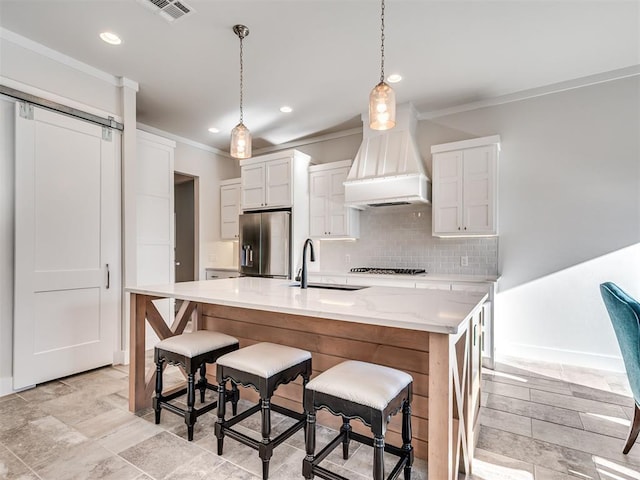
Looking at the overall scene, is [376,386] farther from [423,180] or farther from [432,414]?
[423,180]

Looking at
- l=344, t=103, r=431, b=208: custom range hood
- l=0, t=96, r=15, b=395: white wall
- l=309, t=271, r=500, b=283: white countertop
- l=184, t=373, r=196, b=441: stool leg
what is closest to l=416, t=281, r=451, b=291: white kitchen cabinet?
l=309, t=271, r=500, b=283: white countertop

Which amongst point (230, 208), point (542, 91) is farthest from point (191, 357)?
point (542, 91)

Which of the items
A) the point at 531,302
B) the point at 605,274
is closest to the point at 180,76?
the point at 531,302

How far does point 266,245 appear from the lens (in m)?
4.73

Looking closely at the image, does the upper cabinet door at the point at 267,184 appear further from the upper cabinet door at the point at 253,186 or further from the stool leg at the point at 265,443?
the stool leg at the point at 265,443

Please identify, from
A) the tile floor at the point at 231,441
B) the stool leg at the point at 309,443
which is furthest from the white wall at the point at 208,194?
the stool leg at the point at 309,443

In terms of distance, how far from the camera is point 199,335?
2.22m

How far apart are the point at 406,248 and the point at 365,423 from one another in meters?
3.26

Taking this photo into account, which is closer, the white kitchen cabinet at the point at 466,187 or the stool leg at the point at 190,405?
the stool leg at the point at 190,405

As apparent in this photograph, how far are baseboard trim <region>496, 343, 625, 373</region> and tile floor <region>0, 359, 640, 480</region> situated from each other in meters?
0.55

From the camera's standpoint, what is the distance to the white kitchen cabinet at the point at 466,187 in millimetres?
3635

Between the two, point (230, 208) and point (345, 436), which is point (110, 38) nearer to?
point (230, 208)

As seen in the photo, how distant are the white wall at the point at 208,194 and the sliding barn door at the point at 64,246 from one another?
2.03 m

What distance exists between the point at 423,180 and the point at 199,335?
9.78ft
